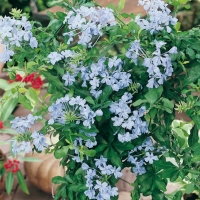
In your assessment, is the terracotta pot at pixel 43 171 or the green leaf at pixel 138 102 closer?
the green leaf at pixel 138 102

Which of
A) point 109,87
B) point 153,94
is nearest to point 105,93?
point 109,87

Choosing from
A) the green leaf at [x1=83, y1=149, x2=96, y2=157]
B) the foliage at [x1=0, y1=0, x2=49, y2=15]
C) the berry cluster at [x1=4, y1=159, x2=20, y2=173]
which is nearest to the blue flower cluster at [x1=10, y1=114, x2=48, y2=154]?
the green leaf at [x1=83, y1=149, x2=96, y2=157]

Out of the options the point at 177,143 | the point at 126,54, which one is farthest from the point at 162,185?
the point at 126,54

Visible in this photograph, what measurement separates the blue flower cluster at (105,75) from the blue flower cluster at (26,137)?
0.57ft

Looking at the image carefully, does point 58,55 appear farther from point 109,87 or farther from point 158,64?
point 158,64

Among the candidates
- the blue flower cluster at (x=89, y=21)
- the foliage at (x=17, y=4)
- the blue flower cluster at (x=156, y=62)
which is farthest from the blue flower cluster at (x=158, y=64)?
the foliage at (x=17, y=4)

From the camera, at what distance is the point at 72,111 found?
1.23 meters

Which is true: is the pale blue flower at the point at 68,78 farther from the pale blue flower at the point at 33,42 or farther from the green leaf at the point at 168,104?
the green leaf at the point at 168,104

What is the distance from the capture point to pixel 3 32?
4.07 feet

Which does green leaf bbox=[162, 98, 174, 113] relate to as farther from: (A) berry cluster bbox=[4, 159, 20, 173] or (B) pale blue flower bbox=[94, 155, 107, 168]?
(A) berry cluster bbox=[4, 159, 20, 173]

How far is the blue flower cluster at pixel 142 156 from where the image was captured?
1.36 m

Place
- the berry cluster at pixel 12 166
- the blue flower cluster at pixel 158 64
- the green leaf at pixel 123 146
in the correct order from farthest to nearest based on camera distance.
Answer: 1. the berry cluster at pixel 12 166
2. the green leaf at pixel 123 146
3. the blue flower cluster at pixel 158 64

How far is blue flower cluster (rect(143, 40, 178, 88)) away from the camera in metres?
1.19

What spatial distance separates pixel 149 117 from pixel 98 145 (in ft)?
0.52
